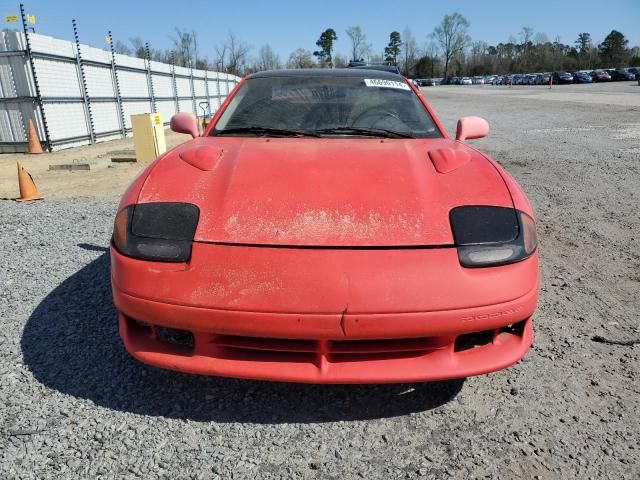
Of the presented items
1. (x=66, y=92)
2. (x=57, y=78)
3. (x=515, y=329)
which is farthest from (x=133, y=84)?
(x=515, y=329)

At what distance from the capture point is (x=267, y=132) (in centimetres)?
274

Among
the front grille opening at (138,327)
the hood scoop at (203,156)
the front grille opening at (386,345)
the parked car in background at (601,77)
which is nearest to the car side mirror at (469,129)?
the hood scoop at (203,156)

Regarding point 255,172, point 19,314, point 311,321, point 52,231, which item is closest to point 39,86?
point 52,231

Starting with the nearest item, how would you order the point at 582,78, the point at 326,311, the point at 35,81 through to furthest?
the point at 326,311 → the point at 35,81 → the point at 582,78

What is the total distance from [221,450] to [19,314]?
5.93 feet

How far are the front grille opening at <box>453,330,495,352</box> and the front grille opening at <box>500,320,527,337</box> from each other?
75 mm

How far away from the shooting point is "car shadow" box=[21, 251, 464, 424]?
1961mm

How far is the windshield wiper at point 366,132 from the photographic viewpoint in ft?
8.93

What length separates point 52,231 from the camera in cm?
457

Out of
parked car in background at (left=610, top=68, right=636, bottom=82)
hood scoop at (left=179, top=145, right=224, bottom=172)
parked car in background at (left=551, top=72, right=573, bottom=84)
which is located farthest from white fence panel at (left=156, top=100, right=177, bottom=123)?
parked car in background at (left=610, top=68, right=636, bottom=82)

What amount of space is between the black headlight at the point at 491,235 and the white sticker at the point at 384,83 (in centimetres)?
156

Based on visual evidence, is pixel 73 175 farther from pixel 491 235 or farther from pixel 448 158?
pixel 491 235

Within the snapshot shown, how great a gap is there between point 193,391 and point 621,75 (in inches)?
2867

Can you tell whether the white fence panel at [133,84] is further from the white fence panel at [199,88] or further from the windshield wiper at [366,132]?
the windshield wiper at [366,132]
